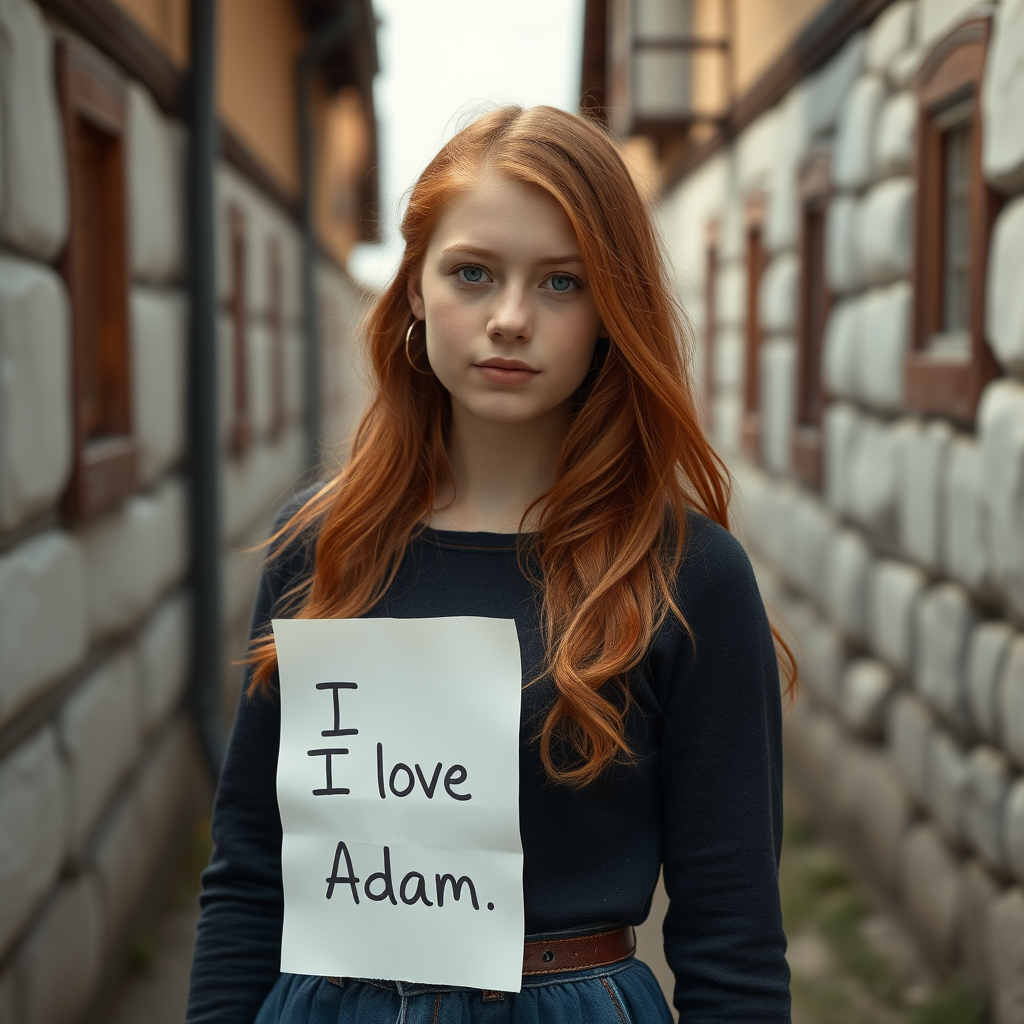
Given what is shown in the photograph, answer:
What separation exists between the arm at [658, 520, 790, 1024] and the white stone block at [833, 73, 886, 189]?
402 centimetres

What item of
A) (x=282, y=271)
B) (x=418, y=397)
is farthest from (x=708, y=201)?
(x=418, y=397)

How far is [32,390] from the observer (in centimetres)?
323

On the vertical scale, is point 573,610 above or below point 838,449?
above

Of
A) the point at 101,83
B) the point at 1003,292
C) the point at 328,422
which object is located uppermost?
the point at 101,83

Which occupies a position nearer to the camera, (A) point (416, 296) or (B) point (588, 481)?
(B) point (588, 481)

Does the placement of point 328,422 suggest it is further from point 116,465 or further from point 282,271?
point 116,465

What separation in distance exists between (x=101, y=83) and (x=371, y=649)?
9.93 feet

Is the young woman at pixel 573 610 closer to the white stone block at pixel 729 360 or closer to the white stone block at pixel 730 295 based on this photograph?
the white stone block at pixel 729 360

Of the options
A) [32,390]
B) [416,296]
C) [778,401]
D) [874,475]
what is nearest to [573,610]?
[416,296]

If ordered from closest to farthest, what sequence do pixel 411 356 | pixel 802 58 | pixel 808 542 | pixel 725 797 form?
pixel 725 797 < pixel 411 356 < pixel 808 542 < pixel 802 58

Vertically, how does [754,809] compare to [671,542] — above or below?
below

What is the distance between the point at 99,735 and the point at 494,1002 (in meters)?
2.65

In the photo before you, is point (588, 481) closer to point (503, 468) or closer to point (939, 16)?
point (503, 468)

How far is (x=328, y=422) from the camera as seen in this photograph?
17.1m
